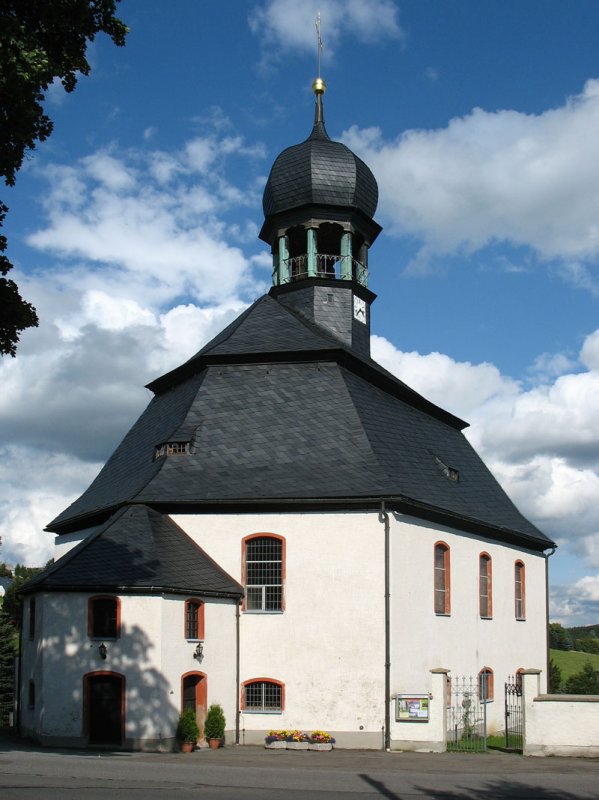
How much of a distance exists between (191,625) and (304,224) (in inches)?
612

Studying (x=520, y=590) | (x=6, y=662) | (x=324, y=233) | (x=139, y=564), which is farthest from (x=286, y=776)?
(x=6, y=662)

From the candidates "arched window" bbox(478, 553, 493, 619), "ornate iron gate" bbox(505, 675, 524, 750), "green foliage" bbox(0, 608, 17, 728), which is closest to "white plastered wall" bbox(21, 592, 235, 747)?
"ornate iron gate" bbox(505, 675, 524, 750)

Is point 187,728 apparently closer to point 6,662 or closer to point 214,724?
point 214,724

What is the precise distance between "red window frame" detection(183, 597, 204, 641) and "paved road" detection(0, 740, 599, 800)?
2717 millimetres

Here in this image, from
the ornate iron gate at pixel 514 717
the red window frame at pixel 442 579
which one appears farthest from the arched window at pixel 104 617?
the ornate iron gate at pixel 514 717

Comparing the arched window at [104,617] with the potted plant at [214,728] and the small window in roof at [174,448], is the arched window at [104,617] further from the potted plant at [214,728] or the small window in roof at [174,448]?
the small window in roof at [174,448]

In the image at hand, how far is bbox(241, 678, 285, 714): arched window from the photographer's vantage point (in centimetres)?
2408

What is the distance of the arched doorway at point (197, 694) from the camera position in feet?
75.5

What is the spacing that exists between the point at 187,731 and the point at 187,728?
66 mm

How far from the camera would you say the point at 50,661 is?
2225 centimetres

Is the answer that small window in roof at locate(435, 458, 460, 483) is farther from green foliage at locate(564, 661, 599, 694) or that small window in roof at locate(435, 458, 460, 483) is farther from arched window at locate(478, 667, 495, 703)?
green foliage at locate(564, 661, 599, 694)

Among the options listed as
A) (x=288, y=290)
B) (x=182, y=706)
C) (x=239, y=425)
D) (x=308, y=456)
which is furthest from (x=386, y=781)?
(x=288, y=290)

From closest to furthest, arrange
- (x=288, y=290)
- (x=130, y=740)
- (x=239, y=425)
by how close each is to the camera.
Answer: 1. (x=130, y=740)
2. (x=239, y=425)
3. (x=288, y=290)

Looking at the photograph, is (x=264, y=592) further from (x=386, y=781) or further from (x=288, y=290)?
(x=288, y=290)
